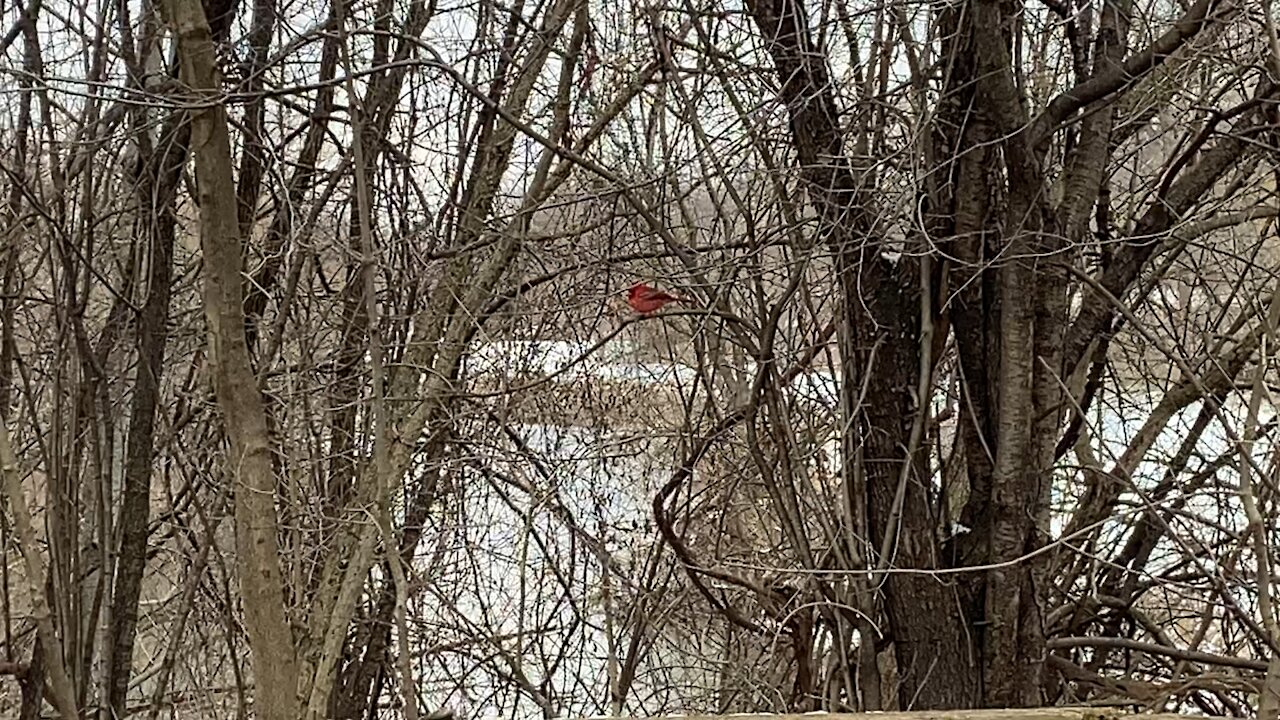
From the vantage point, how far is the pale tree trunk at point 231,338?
2.05 metres

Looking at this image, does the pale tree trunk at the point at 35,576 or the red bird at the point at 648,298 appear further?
the red bird at the point at 648,298

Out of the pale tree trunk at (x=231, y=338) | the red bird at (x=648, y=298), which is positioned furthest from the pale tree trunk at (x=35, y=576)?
the red bird at (x=648, y=298)

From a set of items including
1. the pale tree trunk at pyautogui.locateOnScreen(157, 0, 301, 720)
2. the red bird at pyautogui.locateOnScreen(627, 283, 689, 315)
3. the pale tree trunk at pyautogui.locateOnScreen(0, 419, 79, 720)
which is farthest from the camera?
the red bird at pyautogui.locateOnScreen(627, 283, 689, 315)

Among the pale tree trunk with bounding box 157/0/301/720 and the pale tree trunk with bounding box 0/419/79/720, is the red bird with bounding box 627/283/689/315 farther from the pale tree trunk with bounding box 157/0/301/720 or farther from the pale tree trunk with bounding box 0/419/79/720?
the pale tree trunk with bounding box 0/419/79/720

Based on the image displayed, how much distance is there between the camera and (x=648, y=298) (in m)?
2.89

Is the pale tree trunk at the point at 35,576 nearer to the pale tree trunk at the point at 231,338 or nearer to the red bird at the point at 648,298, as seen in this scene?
the pale tree trunk at the point at 231,338

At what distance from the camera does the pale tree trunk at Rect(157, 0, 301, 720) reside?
2.05 meters

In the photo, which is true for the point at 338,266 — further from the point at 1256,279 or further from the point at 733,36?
the point at 1256,279

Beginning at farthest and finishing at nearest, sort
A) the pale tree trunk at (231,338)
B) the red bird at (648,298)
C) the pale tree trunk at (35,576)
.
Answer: the red bird at (648,298) < the pale tree trunk at (231,338) < the pale tree trunk at (35,576)

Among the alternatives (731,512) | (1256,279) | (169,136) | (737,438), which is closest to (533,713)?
(731,512)

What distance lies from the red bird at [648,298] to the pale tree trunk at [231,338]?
107cm

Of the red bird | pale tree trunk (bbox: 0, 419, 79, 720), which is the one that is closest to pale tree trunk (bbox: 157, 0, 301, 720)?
pale tree trunk (bbox: 0, 419, 79, 720)

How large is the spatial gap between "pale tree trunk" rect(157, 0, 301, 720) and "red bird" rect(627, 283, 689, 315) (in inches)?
42.2

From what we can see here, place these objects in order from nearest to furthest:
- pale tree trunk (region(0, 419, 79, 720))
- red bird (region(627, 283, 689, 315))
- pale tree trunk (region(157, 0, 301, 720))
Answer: pale tree trunk (region(0, 419, 79, 720))
pale tree trunk (region(157, 0, 301, 720))
red bird (region(627, 283, 689, 315))
